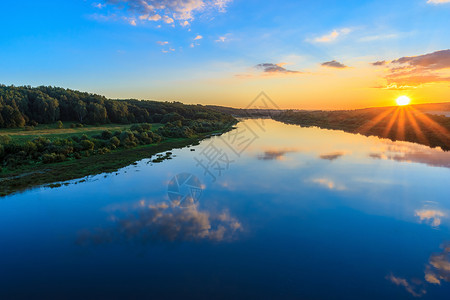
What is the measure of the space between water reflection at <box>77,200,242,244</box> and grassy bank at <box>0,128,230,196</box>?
7971mm

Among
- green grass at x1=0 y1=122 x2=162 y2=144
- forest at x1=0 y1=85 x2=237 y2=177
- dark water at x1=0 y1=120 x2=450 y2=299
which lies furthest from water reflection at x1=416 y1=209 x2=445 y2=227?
green grass at x1=0 y1=122 x2=162 y2=144

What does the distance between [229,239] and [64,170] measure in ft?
56.6

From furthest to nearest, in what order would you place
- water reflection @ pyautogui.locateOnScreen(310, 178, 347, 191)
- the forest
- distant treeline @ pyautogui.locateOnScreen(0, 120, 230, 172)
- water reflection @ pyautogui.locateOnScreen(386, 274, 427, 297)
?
the forest < distant treeline @ pyautogui.locateOnScreen(0, 120, 230, 172) < water reflection @ pyautogui.locateOnScreen(310, 178, 347, 191) < water reflection @ pyautogui.locateOnScreen(386, 274, 427, 297)

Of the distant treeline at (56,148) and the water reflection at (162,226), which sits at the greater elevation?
the distant treeline at (56,148)

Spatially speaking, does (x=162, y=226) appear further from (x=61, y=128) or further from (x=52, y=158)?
(x=61, y=128)

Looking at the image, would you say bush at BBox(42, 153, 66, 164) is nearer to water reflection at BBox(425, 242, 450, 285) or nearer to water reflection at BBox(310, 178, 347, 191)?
water reflection at BBox(310, 178, 347, 191)

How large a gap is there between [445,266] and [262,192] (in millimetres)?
9555

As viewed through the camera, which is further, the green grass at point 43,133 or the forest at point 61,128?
the green grass at point 43,133

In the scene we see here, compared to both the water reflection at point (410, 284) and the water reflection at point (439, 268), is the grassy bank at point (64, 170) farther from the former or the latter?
the water reflection at point (439, 268)

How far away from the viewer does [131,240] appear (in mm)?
10258

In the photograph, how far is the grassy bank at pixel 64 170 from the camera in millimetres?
16750

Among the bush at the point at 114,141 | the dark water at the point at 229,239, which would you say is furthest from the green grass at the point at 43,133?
the dark water at the point at 229,239

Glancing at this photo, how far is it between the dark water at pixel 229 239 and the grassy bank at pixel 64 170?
1.76 meters

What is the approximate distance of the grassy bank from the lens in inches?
659
